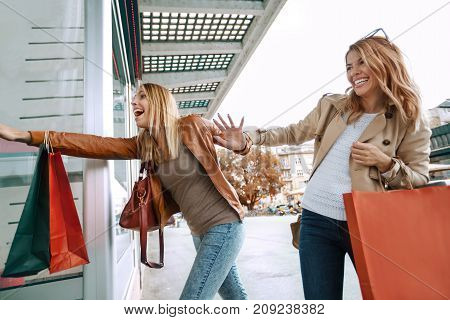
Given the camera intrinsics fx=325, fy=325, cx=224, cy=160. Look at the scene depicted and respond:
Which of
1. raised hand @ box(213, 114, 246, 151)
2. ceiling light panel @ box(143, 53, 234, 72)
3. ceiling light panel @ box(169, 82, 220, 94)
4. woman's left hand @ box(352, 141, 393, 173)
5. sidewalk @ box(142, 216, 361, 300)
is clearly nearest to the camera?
woman's left hand @ box(352, 141, 393, 173)

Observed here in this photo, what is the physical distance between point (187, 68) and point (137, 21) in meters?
3.63

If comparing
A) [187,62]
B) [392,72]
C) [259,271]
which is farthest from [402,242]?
[187,62]

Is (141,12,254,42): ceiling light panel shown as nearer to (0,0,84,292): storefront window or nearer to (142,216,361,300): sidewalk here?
(142,216,361,300): sidewalk

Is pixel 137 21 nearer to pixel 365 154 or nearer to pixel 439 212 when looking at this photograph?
pixel 365 154

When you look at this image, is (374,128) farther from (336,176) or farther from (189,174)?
(189,174)

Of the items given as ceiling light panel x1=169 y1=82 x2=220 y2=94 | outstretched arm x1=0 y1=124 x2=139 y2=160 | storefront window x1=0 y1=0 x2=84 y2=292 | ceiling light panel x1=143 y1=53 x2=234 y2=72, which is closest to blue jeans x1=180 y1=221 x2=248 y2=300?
outstretched arm x1=0 y1=124 x2=139 y2=160

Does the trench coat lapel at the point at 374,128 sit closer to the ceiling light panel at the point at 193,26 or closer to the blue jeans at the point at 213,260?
the blue jeans at the point at 213,260

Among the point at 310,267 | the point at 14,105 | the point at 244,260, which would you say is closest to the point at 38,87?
the point at 14,105

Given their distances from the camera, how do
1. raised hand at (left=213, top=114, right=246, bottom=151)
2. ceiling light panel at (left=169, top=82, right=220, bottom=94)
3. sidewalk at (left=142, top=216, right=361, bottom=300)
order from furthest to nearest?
ceiling light panel at (left=169, top=82, right=220, bottom=94), sidewalk at (left=142, top=216, right=361, bottom=300), raised hand at (left=213, top=114, right=246, bottom=151)

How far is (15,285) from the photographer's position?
3.43 ft

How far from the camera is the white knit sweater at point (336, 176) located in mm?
932

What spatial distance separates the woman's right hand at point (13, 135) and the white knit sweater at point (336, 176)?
919 millimetres

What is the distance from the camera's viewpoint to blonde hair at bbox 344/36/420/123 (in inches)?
33.1

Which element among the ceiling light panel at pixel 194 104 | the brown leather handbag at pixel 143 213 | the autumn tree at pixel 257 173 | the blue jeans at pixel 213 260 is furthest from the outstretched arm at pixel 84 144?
the ceiling light panel at pixel 194 104
